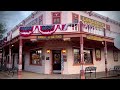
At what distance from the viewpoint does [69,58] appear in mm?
15133

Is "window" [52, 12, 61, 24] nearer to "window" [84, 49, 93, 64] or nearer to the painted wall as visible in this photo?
the painted wall

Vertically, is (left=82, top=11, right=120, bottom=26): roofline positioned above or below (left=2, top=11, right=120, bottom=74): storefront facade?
above

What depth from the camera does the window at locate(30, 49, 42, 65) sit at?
53.2 feet

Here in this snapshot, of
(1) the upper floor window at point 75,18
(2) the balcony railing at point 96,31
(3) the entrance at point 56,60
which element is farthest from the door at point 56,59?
(2) the balcony railing at point 96,31

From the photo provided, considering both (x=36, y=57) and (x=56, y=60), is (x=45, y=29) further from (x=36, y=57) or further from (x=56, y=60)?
(x=36, y=57)

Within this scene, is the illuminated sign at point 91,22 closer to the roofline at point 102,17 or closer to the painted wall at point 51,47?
the roofline at point 102,17

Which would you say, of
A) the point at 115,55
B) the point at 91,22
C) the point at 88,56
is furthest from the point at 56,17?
the point at 115,55

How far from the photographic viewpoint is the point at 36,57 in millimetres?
16828

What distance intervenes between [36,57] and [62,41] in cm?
310

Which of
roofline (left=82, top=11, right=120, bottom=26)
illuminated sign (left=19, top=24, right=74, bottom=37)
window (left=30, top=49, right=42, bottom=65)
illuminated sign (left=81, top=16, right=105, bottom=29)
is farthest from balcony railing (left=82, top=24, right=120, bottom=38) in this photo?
window (left=30, top=49, right=42, bottom=65)

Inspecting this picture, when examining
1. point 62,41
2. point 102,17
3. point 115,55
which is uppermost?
point 102,17
